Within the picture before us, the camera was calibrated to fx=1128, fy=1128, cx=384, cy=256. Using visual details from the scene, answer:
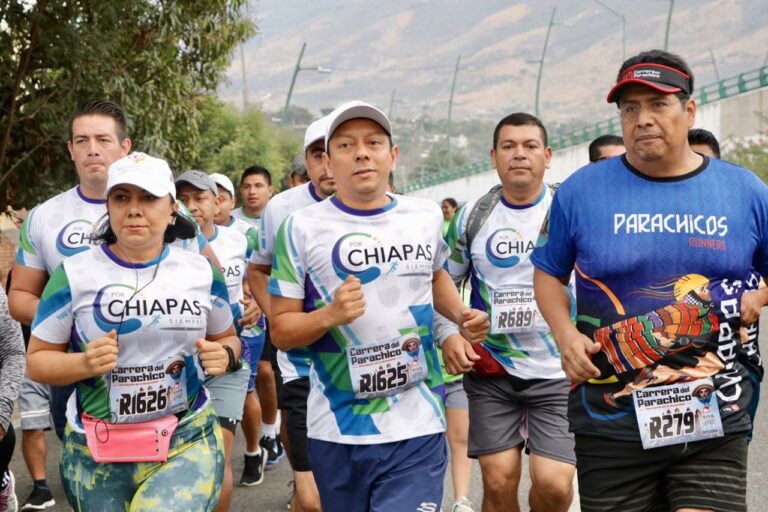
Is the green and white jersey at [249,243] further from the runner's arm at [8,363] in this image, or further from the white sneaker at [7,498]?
the runner's arm at [8,363]

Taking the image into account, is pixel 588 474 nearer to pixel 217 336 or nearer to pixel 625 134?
pixel 625 134

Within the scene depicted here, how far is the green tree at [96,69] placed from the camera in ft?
38.4

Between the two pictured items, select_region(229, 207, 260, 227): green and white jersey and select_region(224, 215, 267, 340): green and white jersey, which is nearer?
select_region(224, 215, 267, 340): green and white jersey

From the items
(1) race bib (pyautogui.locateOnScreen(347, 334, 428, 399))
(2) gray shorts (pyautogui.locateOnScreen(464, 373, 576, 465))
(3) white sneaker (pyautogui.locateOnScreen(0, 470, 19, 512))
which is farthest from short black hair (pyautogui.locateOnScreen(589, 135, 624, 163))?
(3) white sneaker (pyautogui.locateOnScreen(0, 470, 19, 512))

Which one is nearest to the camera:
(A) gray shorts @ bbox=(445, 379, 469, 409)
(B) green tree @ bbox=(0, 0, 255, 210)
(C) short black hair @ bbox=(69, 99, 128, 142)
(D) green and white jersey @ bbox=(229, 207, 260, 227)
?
(C) short black hair @ bbox=(69, 99, 128, 142)

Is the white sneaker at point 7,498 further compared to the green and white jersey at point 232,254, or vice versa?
the green and white jersey at point 232,254

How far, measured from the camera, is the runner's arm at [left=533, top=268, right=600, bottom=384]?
4238 mm

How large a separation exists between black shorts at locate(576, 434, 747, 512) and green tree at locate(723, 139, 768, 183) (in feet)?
108

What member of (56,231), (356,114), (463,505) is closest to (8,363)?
(56,231)

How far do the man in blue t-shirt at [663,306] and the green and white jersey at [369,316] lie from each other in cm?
69

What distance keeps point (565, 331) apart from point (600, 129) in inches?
1788

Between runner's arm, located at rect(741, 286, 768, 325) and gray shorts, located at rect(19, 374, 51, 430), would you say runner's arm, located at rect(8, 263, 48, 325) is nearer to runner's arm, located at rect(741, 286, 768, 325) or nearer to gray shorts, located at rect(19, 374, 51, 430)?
gray shorts, located at rect(19, 374, 51, 430)

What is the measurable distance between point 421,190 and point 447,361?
6499cm

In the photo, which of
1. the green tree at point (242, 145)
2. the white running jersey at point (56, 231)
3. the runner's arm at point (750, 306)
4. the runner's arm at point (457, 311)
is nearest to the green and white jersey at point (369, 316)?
the runner's arm at point (457, 311)
